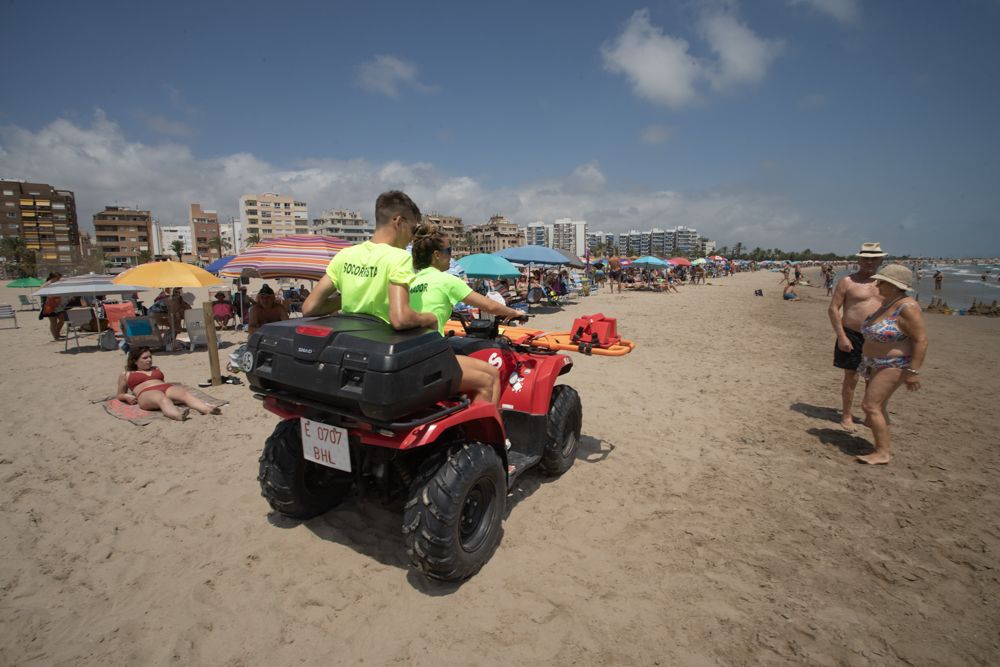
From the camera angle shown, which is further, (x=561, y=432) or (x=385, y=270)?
(x=561, y=432)

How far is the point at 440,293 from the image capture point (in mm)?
3000

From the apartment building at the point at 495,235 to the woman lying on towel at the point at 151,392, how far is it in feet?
382

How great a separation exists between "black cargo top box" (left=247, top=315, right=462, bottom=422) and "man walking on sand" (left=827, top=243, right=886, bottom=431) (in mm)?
4894

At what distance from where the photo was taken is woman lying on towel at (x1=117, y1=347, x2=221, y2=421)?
5.57 m

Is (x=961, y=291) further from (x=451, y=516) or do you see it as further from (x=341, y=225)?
(x=341, y=225)

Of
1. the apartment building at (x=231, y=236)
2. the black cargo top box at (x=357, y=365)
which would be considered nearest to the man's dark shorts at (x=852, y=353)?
the black cargo top box at (x=357, y=365)

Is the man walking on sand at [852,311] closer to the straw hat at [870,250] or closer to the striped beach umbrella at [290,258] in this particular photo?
the straw hat at [870,250]

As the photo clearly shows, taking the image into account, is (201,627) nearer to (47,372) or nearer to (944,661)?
(944,661)

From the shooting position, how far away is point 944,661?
225cm

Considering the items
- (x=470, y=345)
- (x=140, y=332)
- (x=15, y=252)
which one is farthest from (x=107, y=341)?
(x=15, y=252)

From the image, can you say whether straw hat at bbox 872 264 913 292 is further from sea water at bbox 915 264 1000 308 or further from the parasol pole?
sea water at bbox 915 264 1000 308

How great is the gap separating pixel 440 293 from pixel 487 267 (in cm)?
1265

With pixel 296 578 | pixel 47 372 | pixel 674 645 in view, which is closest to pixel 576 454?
pixel 674 645

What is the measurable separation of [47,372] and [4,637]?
26.9ft
